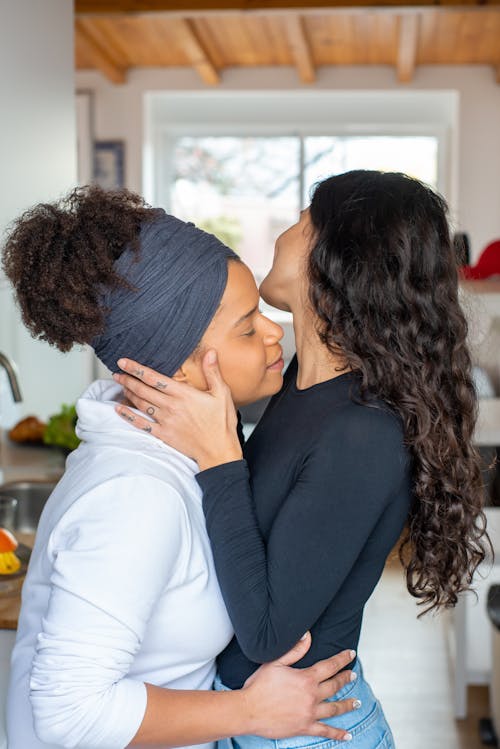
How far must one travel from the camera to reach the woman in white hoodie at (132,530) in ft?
3.18

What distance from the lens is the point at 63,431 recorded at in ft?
10.1

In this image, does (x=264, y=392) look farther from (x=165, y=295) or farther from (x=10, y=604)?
(x=10, y=604)

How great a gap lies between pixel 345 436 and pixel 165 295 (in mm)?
260

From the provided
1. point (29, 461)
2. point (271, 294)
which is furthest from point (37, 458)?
point (271, 294)

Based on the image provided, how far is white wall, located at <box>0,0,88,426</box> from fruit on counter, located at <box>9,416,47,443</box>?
32cm

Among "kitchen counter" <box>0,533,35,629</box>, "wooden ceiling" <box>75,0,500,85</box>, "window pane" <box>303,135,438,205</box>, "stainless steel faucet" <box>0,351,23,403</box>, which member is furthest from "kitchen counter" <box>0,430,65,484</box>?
"window pane" <box>303,135,438,205</box>

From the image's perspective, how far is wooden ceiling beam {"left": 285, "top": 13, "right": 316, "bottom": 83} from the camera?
6.92 m

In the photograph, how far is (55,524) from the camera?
1.05m

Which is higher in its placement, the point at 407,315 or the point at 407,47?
the point at 407,47

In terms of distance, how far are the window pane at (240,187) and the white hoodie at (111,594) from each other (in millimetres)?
7771

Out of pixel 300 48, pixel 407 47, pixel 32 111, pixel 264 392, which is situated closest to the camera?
pixel 264 392

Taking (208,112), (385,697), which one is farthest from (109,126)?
(385,697)

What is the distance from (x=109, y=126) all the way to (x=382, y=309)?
7.85 metres

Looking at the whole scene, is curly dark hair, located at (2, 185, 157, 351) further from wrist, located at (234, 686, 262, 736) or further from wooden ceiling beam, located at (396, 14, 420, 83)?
wooden ceiling beam, located at (396, 14, 420, 83)
